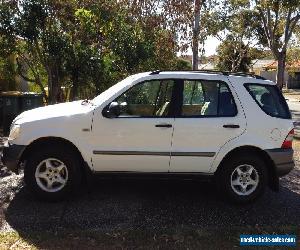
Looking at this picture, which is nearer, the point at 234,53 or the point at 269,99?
the point at 269,99

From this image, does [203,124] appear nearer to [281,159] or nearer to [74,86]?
[281,159]

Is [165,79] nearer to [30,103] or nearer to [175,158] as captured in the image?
[175,158]

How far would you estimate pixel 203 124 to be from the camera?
230 inches

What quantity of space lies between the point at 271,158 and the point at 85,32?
697 centimetres

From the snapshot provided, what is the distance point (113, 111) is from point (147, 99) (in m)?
0.56

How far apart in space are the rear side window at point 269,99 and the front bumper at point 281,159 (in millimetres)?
486

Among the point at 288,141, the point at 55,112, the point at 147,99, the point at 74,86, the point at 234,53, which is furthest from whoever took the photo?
the point at 234,53

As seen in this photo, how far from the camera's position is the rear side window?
20.1ft

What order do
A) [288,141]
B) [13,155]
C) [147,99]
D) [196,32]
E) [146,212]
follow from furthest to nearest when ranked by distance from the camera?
[196,32], [288,141], [147,99], [13,155], [146,212]

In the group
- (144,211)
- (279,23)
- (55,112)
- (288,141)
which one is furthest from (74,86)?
(279,23)

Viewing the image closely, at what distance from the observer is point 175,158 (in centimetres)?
588

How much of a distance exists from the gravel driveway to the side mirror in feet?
3.90

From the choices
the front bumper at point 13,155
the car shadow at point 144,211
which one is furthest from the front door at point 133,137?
the front bumper at point 13,155

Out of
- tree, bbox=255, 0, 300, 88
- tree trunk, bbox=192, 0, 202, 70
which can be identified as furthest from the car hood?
tree, bbox=255, 0, 300, 88
